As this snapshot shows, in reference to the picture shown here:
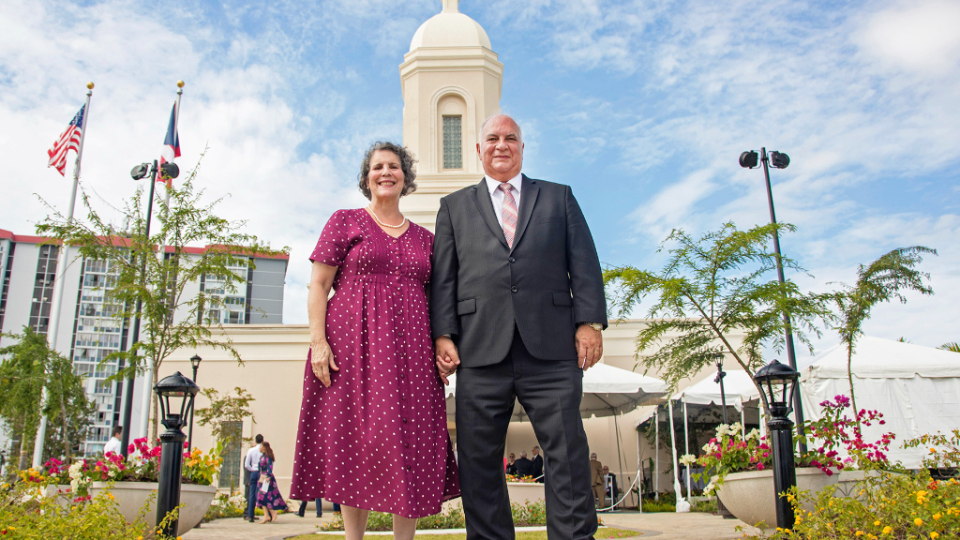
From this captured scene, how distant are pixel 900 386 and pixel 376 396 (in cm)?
1335

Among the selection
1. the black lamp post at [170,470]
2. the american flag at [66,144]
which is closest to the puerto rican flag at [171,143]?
the american flag at [66,144]

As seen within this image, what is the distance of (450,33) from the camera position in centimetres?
2173

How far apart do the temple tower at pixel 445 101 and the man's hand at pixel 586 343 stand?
1611cm

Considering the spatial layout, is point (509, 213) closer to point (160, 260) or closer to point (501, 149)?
point (501, 149)

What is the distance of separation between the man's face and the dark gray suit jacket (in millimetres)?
145

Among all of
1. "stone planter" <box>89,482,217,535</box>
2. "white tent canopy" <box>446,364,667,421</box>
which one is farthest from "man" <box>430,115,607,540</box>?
→ "white tent canopy" <box>446,364,667,421</box>

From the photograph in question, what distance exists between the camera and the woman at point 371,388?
3.29 meters

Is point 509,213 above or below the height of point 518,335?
above

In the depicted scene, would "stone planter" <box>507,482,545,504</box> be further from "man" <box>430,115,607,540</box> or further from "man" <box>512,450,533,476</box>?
"man" <box>430,115,607,540</box>

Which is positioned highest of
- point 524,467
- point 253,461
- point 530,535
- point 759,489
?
point 253,461

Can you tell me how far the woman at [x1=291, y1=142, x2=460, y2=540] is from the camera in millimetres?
3291

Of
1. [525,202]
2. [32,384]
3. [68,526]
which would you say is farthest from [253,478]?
[32,384]

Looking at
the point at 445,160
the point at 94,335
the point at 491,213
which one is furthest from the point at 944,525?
the point at 94,335

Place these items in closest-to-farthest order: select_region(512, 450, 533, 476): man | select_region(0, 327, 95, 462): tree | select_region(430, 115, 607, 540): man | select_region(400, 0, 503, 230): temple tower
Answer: select_region(430, 115, 607, 540): man, select_region(512, 450, 533, 476): man, select_region(400, 0, 503, 230): temple tower, select_region(0, 327, 95, 462): tree
